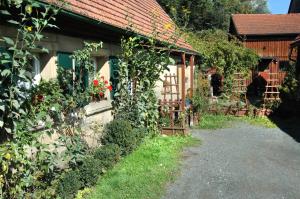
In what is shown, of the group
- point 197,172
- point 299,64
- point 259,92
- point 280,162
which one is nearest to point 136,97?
point 197,172

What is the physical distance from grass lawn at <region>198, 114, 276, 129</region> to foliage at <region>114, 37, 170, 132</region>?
3.90 m

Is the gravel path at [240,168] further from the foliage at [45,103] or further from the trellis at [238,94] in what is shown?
the trellis at [238,94]

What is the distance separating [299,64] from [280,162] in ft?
36.8

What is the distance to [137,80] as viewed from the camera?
27.9ft

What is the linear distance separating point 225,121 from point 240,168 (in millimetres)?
6057

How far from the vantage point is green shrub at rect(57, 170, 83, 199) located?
4719mm

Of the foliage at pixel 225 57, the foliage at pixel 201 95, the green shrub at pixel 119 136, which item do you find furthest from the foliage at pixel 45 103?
the foliage at pixel 225 57

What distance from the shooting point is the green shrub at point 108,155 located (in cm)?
617

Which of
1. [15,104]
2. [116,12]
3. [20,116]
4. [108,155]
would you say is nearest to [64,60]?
[108,155]

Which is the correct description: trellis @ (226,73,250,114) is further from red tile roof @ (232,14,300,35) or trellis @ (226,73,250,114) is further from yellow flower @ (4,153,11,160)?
red tile roof @ (232,14,300,35)

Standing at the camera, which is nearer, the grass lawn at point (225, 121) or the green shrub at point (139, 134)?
the green shrub at point (139, 134)

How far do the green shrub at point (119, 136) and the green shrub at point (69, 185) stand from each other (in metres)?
2.00

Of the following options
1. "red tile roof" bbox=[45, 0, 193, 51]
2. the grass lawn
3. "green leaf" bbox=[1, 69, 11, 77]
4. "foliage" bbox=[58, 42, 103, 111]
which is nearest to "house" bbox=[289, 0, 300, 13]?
the grass lawn

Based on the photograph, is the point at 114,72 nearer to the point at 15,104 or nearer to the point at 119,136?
the point at 119,136
